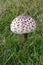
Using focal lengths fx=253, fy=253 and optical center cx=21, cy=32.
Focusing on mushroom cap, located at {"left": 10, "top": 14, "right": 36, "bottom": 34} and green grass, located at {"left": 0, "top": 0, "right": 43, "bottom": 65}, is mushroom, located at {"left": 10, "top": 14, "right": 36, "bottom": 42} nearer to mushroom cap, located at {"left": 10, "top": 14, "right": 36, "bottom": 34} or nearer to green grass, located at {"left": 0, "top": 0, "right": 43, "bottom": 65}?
mushroom cap, located at {"left": 10, "top": 14, "right": 36, "bottom": 34}

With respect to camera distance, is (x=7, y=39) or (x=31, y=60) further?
(x=7, y=39)

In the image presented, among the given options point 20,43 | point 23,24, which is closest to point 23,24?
point 23,24

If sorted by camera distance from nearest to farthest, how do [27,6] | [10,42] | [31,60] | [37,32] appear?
[31,60]
[10,42]
[37,32]
[27,6]

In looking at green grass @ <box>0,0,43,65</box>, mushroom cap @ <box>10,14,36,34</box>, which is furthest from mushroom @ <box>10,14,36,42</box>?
green grass @ <box>0,0,43,65</box>

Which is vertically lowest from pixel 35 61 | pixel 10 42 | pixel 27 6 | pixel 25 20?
pixel 35 61

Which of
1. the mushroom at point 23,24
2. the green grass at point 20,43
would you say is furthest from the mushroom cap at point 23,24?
the green grass at point 20,43

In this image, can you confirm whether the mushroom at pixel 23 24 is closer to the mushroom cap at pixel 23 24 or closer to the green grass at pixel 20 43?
the mushroom cap at pixel 23 24

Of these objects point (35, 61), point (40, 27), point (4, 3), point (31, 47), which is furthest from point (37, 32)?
point (4, 3)

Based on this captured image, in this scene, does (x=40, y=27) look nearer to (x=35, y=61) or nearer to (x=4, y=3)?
(x=35, y=61)
